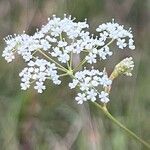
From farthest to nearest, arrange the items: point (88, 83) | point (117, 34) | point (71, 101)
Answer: point (71, 101)
point (117, 34)
point (88, 83)

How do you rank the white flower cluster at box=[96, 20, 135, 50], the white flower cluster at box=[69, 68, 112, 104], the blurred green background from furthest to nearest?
the blurred green background
the white flower cluster at box=[96, 20, 135, 50]
the white flower cluster at box=[69, 68, 112, 104]

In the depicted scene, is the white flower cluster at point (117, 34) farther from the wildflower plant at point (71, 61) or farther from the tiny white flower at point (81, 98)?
the tiny white flower at point (81, 98)

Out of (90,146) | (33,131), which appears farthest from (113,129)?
(33,131)

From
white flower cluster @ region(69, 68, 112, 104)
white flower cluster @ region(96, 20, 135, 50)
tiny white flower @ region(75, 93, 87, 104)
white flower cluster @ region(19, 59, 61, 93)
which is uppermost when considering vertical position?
white flower cluster @ region(96, 20, 135, 50)

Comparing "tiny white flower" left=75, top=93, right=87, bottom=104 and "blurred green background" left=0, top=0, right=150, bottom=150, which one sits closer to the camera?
"tiny white flower" left=75, top=93, right=87, bottom=104

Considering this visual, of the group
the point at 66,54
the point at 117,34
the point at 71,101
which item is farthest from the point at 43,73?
the point at 71,101

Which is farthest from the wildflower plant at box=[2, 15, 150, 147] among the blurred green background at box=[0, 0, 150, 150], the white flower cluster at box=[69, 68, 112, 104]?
the blurred green background at box=[0, 0, 150, 150]

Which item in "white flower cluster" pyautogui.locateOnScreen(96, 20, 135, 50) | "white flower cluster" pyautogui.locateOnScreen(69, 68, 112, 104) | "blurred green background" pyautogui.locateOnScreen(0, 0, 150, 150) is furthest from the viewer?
"blurred green background" pyautogui.locateOnScreen(0, 0, 150, 150)

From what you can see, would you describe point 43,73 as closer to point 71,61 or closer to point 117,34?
point 71,61

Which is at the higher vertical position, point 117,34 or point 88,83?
point 117,34

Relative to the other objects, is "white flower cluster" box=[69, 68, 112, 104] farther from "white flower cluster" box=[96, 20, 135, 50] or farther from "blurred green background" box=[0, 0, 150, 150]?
"blurred green background" box=[0, 0, 150, 150]
